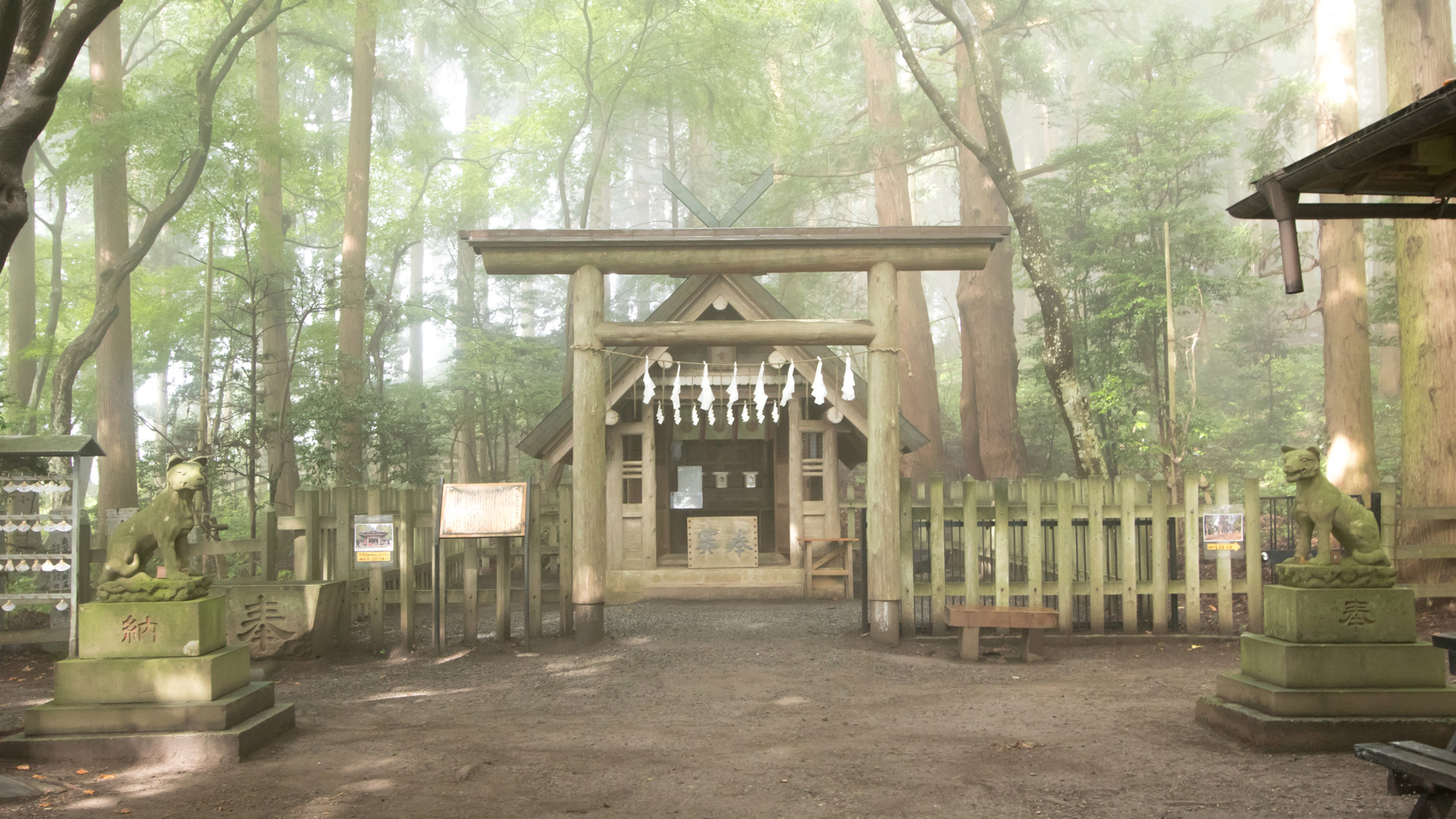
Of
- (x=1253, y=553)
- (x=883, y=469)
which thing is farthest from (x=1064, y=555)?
(x=883, y=469)

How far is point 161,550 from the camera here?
6.65 metres

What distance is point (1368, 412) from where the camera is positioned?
1255 cm

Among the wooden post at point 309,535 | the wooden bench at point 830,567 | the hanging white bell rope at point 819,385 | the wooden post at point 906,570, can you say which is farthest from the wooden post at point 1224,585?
the wooden post at point 309,535

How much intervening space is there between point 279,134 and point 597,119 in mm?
10576

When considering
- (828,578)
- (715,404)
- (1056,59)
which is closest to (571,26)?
(715,404)

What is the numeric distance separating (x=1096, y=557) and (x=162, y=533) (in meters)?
8.90

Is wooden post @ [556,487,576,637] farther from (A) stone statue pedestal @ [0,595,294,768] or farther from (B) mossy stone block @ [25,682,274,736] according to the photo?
(B) mossy stone block @ [25,682,274,736]

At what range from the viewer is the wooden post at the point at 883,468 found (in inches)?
402

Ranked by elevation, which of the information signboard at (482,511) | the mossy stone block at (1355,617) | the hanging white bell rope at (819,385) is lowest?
the mossy stone block at (1355,617)

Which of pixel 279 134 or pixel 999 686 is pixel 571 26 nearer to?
pixel 279 134

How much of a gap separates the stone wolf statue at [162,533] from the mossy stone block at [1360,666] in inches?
306

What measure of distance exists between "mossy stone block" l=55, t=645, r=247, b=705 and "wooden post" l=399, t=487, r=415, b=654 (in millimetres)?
3531

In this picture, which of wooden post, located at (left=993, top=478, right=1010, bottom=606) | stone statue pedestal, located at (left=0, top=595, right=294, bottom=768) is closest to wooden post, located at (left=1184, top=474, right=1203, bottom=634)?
wooden post, located at (left=993, top=478, right=1010, bottom=606)

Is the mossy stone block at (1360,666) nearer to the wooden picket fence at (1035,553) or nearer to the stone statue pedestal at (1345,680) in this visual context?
the stone statue pedestal at (1345,680)
